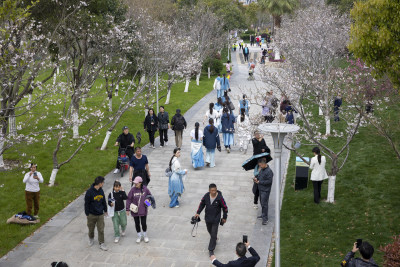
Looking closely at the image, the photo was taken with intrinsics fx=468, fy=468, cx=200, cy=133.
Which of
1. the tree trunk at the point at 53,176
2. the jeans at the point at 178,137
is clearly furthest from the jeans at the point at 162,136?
the tree trunk at the point at 53,176

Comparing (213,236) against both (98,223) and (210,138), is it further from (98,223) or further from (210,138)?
(210,138)

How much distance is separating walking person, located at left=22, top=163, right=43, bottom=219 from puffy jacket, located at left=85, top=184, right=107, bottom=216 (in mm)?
2299

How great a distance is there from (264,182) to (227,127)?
245 inches

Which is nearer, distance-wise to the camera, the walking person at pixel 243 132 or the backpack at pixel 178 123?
the walking person at pixel 243 132

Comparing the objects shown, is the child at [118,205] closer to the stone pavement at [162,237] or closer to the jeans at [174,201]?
the stone pavement at [162,237]

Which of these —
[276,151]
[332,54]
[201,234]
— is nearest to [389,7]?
[276,151]

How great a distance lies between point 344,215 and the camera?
11711 millimetres

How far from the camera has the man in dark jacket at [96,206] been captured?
10.2 meters

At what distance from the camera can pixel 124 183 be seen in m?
14.9

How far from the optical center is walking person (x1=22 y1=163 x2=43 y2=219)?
11.9m

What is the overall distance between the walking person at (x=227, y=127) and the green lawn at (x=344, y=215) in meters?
2.85

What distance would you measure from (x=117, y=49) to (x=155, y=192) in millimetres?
8738

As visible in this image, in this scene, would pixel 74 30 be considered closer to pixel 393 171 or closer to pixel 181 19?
pixel 393 171

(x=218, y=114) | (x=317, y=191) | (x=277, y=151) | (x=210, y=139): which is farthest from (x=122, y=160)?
(x=277, y=151)
